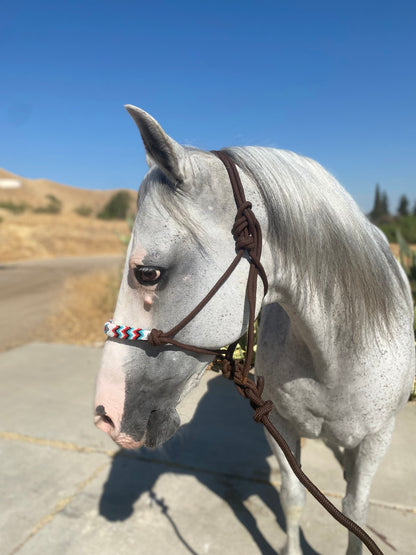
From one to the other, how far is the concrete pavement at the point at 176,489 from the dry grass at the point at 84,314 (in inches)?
108

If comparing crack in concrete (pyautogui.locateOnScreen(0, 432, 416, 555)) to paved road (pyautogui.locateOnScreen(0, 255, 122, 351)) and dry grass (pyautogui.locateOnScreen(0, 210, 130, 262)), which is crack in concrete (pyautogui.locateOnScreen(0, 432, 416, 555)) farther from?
dry grass (pyautogui.locateOnScreen(0, 210, 130, 262))

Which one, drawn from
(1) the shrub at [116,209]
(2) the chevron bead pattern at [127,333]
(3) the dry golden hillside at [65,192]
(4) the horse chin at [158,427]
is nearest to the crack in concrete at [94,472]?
(4) the horse chin at [158,427]

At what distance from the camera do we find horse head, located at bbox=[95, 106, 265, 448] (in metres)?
1.16

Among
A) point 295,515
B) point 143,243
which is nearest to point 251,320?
point 143,243

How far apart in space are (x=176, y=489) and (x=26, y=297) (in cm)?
789

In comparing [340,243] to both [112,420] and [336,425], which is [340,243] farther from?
[112,420]

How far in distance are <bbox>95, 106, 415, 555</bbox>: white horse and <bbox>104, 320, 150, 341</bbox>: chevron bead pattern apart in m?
0.02

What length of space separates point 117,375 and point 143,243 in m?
0.38

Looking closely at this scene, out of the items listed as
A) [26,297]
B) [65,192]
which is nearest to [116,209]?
[26,297]

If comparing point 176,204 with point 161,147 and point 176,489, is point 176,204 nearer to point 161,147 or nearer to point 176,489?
point 161,147

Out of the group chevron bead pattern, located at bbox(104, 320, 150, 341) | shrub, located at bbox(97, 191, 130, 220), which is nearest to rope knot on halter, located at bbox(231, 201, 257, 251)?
chevron bead pattern, located at bbox(104, 320, 150, 341)

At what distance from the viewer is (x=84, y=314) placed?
24.9 ft

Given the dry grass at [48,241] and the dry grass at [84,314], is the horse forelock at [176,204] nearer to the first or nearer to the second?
the dry grass at [84,314]

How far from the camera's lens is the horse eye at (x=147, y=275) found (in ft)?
3.82
